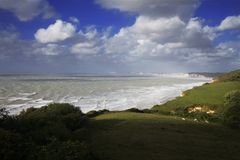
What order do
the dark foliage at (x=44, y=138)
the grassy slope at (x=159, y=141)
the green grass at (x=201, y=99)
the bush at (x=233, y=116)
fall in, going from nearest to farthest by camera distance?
the dark foliage at (x=44, y=138) < the grassy slope at (x=159, y=141) < the bush at (x=233, y=116) < the green grass at (x=201, y=99)

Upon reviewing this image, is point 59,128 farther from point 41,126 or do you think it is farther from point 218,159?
point 218,159

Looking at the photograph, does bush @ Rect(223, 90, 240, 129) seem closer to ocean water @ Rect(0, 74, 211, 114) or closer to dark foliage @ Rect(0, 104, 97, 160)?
dark foliage @ Rect(0, 104, 97, 160)

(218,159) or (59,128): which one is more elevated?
(59,128)

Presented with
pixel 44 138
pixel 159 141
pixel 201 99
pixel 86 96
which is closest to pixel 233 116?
pixel 159 141

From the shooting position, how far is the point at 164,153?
16125 mm

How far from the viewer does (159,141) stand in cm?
1872

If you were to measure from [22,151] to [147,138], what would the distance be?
939cm

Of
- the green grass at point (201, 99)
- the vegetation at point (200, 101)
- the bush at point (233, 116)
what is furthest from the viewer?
the green grass at point (201, 99)

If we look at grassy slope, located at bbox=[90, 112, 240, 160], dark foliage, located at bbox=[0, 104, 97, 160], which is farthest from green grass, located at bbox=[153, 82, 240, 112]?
dark foliage, located at bbox=[0, 104, 97, 160]

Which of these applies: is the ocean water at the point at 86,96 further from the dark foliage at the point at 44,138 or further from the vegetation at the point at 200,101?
the dark foliage at the point at 44,138

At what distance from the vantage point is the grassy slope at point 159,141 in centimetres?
1581

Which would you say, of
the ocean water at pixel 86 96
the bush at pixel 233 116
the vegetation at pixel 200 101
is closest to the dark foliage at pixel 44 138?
the bush at pixel 233 116

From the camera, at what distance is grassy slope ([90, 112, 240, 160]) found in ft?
51.9

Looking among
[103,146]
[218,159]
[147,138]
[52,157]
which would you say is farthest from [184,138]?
[52,157]
